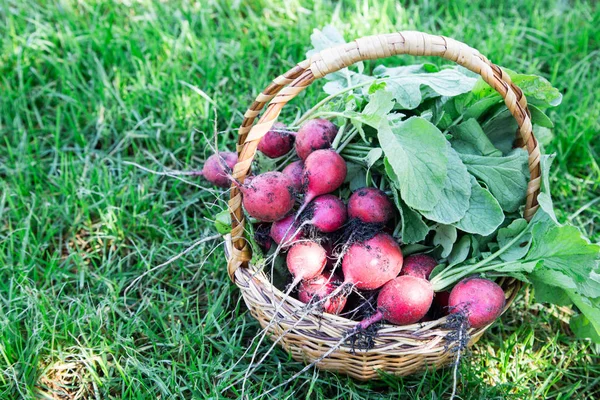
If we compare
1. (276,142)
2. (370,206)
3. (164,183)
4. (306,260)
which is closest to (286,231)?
(306,260)

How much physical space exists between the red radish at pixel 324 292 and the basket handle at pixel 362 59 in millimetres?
281

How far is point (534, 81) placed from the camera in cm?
191

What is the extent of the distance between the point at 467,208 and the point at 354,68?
3.63ft

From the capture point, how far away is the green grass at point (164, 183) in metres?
1.99

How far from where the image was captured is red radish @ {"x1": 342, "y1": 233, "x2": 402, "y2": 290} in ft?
5.84

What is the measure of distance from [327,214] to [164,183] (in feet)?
3.11

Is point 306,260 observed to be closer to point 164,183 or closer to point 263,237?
point 263,237

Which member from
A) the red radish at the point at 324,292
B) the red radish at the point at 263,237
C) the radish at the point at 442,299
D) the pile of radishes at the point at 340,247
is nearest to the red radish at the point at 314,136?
the pile of radishes at the point at 340,247

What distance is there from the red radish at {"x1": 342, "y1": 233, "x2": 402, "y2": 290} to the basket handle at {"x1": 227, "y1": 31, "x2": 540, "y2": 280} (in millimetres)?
359

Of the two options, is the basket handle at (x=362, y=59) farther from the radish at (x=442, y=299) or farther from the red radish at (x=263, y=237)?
the radish at (x=442, y=299)

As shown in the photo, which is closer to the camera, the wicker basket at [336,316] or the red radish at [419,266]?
the wicker basket at [336,316]

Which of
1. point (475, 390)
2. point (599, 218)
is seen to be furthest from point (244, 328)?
point (599, 218)

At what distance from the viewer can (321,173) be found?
1874 mm

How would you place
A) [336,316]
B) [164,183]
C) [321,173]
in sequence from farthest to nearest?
[164,183]
[321,173]
[336,316]
